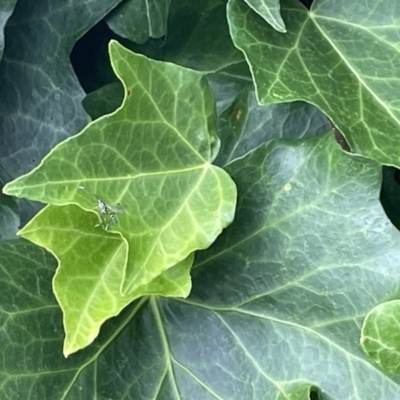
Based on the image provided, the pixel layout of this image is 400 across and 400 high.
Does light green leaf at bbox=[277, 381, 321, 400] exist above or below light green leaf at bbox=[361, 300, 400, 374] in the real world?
below

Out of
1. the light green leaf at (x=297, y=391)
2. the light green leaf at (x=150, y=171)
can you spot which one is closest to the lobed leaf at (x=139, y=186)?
the light green leaf at (x=150, y=171)

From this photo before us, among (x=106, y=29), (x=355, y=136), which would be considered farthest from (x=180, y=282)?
(x=106, y=29)

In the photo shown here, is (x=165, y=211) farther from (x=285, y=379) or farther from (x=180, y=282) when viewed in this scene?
(x=285, y=379)

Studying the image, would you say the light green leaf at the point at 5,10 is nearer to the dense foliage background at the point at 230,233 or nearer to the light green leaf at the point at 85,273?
the dense foliage background at the point at 230,233

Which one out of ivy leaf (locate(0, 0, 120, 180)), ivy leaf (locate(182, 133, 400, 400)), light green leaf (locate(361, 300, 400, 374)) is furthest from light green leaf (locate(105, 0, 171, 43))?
light green leaf (locate(361, 300, 400, 374))

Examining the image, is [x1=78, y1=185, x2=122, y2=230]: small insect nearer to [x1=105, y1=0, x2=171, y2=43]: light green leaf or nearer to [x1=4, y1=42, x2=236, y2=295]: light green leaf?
[x1=4, y1=42, x2=236, y2=295]: light green leaf

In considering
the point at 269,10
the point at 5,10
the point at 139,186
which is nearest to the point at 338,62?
the point at 269,10

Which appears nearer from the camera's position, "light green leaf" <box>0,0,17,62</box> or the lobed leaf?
the lobed leaf

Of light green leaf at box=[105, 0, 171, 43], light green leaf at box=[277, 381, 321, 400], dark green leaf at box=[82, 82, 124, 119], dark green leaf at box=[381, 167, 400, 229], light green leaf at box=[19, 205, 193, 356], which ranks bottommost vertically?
light green leaf at box=[277, 381, 321, 400]
